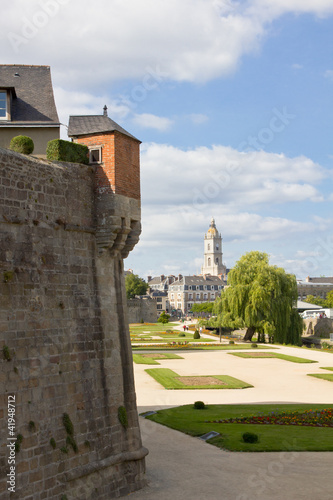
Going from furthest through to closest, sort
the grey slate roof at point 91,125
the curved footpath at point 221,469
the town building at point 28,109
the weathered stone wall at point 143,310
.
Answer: the weathered stone wall at point 143,310 < the town building at point 28,109 < the grey slate roof at point 91,125 < the curved footpath at point 221,469

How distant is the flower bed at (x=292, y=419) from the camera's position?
782 inches

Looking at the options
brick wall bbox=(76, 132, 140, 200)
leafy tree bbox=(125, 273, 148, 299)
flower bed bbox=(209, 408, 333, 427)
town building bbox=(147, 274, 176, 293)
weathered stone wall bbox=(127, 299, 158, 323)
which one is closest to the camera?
brick wall bbox=(76, 132, 140, 200)

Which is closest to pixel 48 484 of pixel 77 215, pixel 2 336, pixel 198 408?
pixel 2 336

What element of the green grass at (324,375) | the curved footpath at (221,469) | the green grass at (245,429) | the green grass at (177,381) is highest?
the green grass at (177,381)

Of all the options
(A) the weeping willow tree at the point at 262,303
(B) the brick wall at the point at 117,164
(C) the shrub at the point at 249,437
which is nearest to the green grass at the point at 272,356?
(A) the weeping willow tree at the point at 262,303

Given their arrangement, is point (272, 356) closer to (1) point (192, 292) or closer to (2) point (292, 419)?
(2) point (292, 419)

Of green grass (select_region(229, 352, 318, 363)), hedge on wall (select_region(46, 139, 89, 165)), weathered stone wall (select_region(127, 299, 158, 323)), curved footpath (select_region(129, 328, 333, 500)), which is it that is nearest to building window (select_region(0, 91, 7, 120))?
hedge on wall (select_region(46, 139, 89, 165))

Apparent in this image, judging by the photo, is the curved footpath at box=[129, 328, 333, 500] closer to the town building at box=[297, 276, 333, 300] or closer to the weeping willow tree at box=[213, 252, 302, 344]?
the weeping willow tree at box=[213, 252, 302, 344]

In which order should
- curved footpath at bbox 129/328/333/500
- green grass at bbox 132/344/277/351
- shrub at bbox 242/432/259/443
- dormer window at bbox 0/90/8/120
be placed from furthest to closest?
green grass at bbox 132/344/277/351 < shrub at bbox 242/432/259/443 < dormer window at bbox 0/90/8/120 < curved footpath at bbox 129/328/333/500

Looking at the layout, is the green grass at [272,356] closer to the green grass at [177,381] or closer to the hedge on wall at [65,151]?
the green grass at [177,381]

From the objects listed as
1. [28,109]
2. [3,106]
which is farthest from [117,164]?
[3,106]

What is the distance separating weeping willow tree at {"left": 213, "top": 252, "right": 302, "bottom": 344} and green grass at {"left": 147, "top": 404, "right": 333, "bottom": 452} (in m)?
28.6

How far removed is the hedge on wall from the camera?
1395 centimetres

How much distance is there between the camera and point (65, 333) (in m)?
12.5
